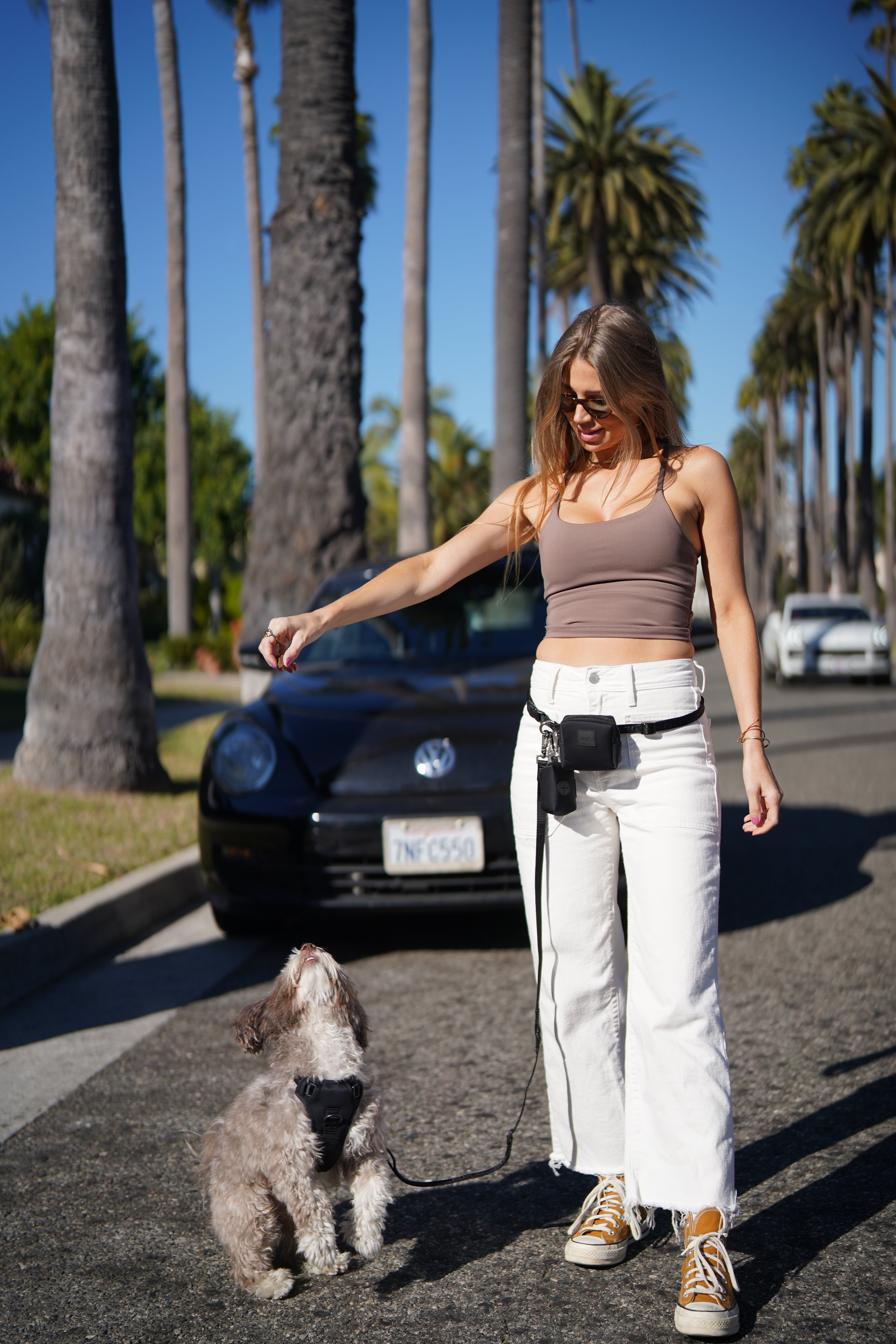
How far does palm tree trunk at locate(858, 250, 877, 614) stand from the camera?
39.0 meters

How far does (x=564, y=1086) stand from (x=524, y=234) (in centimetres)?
1637

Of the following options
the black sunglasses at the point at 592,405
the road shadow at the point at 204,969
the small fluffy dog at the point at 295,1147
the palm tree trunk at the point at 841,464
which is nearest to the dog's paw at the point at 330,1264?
the small fluffy dog at the point at 295,1147

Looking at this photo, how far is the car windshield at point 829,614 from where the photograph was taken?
2286 cm

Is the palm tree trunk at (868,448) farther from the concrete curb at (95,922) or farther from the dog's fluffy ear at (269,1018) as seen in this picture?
the dog's fluffy ear at (269,1018)

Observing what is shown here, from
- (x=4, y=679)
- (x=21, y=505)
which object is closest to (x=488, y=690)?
(x=4, y=679)

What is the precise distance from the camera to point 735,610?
249 cm

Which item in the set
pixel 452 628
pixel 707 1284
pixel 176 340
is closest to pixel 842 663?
pixel 176 340

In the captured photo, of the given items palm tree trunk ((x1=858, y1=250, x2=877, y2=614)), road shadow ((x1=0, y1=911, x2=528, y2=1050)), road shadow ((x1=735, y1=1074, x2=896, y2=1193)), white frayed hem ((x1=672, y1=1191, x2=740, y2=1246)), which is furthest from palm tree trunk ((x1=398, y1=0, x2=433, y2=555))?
palm tree trunk ((x1=858, y1=250, x2=877, y2=614))

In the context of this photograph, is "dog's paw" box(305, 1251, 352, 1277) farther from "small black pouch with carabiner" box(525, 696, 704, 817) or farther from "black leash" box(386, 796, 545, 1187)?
"small black pouch with carabiner" box(525, 696, 704, 817)

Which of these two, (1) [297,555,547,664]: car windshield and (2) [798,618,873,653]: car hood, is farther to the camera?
(2) [798,618,873,653]: car hood

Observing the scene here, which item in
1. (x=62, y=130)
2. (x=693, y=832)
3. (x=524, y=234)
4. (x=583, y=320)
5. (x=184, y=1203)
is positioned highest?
(x=524, y=234)

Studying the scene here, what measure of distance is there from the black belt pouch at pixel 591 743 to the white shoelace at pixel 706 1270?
3.02 feet

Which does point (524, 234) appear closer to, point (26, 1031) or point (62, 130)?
point (62, 130)

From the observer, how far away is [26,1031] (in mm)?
4121
